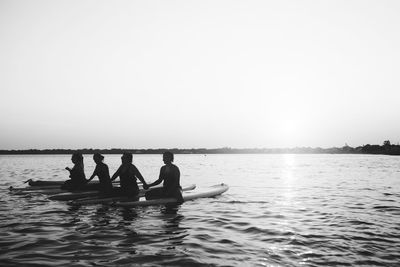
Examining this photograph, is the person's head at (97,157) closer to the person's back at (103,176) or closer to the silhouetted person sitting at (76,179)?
the person's back at (103,176)

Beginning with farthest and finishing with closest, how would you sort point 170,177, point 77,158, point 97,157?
point 77,158 → point 97,157 → point 170,177

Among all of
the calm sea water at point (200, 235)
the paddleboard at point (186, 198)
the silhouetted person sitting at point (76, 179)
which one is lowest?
the calm sea water at point (200, 235)

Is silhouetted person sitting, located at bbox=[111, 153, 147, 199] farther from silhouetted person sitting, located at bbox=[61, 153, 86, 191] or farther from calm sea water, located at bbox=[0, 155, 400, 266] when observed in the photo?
silhouetted person sitting, located at bbox=[61, 153, 86, 191]

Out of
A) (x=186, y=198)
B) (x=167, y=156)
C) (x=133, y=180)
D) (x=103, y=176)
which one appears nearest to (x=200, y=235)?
(x=167, y=156)

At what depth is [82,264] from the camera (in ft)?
24.5

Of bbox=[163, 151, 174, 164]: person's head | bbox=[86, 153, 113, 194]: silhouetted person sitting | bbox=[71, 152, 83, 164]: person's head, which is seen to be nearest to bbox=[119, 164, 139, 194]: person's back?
bbox=[86, 153, 113, 194]: silhouetted person sitting

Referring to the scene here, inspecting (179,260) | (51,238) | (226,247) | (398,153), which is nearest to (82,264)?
(179,260)

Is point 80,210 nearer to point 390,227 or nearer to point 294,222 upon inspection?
point 294,222

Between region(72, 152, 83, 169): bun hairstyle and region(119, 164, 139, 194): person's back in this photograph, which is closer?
region(119, 164, 139, 194): person's back

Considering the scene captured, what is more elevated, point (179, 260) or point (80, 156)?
point (80, 156)

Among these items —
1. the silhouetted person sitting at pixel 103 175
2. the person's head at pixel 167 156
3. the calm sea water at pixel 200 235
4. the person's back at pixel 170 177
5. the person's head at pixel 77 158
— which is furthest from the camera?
the person's head at pixel 77 158

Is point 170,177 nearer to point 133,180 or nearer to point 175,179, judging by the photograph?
point 175,179

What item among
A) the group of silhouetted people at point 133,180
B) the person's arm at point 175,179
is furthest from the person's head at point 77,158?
the person's arm at point 175,179

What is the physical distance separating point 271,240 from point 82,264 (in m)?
5.13
